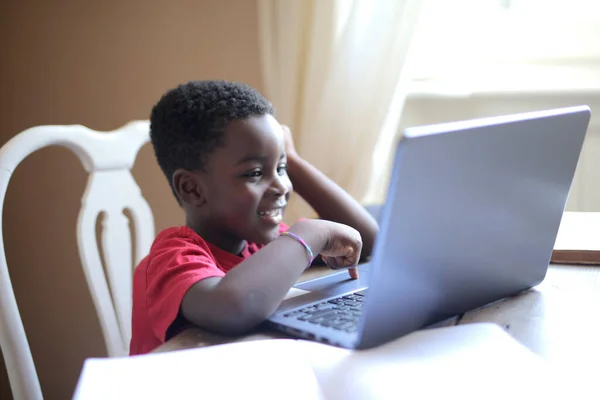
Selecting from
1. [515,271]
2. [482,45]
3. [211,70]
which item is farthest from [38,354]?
[515,271]

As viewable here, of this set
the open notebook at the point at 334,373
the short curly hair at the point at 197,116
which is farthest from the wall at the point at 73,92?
the open notebook at the point at 334,373

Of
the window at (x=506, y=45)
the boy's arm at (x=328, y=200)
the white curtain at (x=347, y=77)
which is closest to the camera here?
the boy's arm at (x=328, y=200)

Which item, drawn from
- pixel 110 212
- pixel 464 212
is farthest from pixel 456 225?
pixel 110 212

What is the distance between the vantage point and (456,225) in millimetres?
583

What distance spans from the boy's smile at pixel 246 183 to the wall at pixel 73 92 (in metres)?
0.84

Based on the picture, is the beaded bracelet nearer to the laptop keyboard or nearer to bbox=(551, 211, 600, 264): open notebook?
the laptop keyboard

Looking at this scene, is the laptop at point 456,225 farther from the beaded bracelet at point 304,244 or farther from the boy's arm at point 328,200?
the boy's arm at point 328,200

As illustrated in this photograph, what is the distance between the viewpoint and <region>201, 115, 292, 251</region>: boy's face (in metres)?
0.84

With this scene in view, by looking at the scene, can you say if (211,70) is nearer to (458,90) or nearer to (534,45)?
(458,90)

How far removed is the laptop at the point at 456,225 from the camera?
0.52 metres

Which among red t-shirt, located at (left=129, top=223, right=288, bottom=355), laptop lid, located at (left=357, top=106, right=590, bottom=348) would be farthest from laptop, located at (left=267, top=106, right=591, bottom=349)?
red t-shirt, located at (left=129, top=223, right=288, bottom=355)

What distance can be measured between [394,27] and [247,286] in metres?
0.95

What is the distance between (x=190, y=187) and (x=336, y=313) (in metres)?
0.29

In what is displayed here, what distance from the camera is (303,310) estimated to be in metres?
0.71
